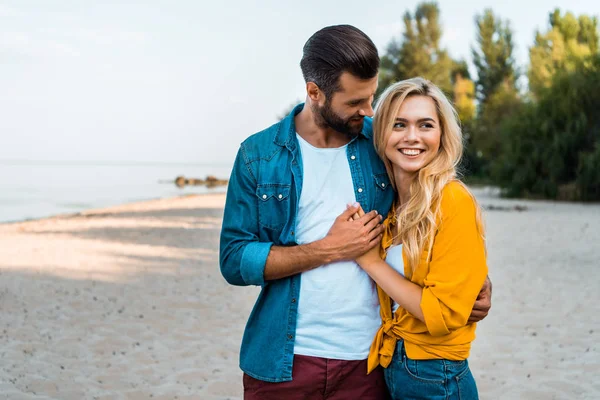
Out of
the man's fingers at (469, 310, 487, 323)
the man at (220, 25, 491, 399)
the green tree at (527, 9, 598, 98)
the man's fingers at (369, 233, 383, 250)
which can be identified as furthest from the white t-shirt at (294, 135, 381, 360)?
the green tree at (527, 9, 598, 98)

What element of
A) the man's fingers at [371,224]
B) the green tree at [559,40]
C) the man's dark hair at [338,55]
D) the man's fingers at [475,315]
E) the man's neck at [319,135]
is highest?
the green tree at [559,40]

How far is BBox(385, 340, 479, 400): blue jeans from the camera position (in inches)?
86.1

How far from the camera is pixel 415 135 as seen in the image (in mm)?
2281

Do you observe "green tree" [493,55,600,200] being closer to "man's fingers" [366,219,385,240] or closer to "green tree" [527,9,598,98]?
"green tree" [527,9,598,98]

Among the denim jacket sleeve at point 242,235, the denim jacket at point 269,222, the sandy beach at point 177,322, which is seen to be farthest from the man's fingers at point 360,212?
the sandy beach at point 177,322

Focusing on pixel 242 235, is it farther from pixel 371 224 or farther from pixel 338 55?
pixel 338 55

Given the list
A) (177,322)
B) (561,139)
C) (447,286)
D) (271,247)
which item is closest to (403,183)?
(447,286)

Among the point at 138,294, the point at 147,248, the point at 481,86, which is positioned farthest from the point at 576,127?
the point at 481,86

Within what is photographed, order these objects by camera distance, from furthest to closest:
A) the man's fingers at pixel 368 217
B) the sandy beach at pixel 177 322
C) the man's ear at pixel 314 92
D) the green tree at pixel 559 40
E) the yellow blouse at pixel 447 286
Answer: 1. the green tree at pixel 559 40
2. the sandy beach at pixel 177 322
3. the man's ear at pixel 314 92
4. the man's fingers at pixel 368 217
5. the yellow blouse at pixel 447 286

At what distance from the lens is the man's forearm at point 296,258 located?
2.19 m

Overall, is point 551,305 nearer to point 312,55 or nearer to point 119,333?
point 119,333

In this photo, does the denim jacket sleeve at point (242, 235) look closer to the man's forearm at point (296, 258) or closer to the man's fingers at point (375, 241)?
the man's forearm at point (296, 258)

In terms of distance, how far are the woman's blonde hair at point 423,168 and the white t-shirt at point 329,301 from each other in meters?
0.21

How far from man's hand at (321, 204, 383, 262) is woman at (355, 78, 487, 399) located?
0.18 feet
